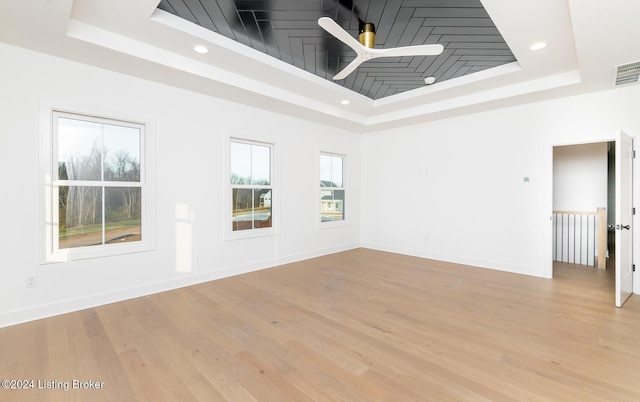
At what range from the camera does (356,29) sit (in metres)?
2.98

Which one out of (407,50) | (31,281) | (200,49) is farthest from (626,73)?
(31,281)

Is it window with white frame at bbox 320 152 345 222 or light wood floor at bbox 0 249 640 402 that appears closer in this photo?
light wood floor at bbox 0 249 640 402

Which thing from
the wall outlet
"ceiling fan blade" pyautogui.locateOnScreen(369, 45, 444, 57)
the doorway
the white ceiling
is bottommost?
the wall outlet

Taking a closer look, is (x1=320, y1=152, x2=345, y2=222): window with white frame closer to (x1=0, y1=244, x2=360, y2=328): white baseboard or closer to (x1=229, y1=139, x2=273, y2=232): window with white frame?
(x1=229, y1=139, x2=273, y2=232): window with white frame

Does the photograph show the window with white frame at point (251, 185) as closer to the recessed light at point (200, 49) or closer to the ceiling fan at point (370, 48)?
the recessed light at point (200, 49)

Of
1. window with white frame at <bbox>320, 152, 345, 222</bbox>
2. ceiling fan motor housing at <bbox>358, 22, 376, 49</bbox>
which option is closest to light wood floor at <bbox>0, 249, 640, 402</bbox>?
window with white frame at <bbox>320, 152, 345, 222</bbox>

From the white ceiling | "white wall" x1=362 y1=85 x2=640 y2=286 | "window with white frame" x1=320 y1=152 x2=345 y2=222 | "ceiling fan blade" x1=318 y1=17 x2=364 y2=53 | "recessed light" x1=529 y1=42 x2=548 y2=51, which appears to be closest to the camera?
"ceiling fan blade" x1=318 y1=17 x2=364 y2=53

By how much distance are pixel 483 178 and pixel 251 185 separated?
4.00 m

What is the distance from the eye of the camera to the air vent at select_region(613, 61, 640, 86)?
312cm

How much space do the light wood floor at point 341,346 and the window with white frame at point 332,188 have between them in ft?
8.12

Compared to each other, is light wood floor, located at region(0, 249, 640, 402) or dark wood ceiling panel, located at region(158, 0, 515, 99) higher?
dark wood ceiling panel, located at region(158, 0, 515, 99)

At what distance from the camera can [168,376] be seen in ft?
6.49

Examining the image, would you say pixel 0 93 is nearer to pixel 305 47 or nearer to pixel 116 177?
pixel 116 177

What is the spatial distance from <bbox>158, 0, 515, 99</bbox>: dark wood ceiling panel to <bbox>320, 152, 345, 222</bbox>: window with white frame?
2.34 meters
